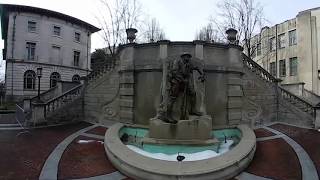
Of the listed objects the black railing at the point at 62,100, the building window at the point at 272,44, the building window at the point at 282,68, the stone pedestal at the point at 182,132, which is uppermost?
the building window at the point at 272,44

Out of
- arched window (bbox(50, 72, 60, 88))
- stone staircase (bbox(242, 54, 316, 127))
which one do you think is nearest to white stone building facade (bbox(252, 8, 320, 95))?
stone staircase (bbox(242, 54, 316, 127))

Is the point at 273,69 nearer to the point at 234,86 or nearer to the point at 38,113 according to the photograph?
the point at 234,86

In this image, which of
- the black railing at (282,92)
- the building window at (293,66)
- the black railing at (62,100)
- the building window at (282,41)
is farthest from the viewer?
the building window at (282,41)

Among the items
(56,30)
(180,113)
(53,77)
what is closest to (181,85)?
(180,113)

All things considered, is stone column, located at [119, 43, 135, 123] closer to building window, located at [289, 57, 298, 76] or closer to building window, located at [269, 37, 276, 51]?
building window, located at [289, 57, 298, 76]

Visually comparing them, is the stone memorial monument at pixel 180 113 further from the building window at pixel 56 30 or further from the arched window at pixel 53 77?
the building window at pixel 56 30

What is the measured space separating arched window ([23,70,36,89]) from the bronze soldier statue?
3211cm

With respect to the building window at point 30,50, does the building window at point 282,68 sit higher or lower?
lower

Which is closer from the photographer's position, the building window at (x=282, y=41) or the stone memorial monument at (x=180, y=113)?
the stone memorial monument at (x=180, y=113)

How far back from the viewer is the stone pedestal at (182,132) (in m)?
10.9

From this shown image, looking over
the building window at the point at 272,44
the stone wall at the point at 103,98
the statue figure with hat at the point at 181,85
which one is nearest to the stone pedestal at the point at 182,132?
the statue figure with hat at the point at 181,85

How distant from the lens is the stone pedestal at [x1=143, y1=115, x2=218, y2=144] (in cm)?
1089

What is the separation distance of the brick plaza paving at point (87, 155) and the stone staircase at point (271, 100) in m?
1.76

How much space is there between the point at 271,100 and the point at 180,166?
36.0 feet
